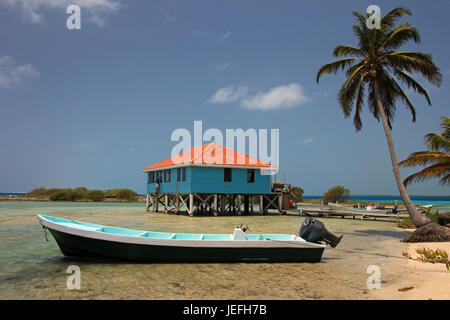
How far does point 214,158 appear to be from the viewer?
2730 centimetres

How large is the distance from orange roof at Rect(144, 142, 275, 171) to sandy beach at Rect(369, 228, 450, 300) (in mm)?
18122

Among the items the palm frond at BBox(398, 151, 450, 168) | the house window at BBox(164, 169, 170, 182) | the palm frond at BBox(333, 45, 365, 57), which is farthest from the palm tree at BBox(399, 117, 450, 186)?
the house window at BBox(164, 169, 170, 182)

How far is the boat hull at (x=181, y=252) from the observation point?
8.89m

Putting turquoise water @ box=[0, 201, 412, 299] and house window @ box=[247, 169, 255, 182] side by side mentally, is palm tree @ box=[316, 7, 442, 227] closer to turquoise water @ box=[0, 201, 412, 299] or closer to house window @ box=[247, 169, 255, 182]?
turquoise water @ box=[0, 201, 412, 299]

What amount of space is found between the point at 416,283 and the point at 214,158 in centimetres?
2115

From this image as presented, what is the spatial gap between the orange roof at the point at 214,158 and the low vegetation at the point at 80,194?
46.2 meters

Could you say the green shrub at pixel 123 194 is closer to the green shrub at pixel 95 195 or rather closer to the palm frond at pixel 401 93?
the green shrub at pixel 95 195

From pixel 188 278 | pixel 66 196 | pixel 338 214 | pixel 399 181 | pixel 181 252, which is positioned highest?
pixel 399 181

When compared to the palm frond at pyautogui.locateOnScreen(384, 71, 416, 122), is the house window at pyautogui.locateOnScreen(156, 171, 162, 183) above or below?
below

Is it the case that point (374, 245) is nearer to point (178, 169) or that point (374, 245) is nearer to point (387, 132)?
point (387, 132)

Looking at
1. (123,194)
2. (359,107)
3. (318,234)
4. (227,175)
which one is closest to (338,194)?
(227,175)

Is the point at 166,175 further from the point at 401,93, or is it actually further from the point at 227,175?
the point at 401,93

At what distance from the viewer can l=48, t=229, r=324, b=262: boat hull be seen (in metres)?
8.89
